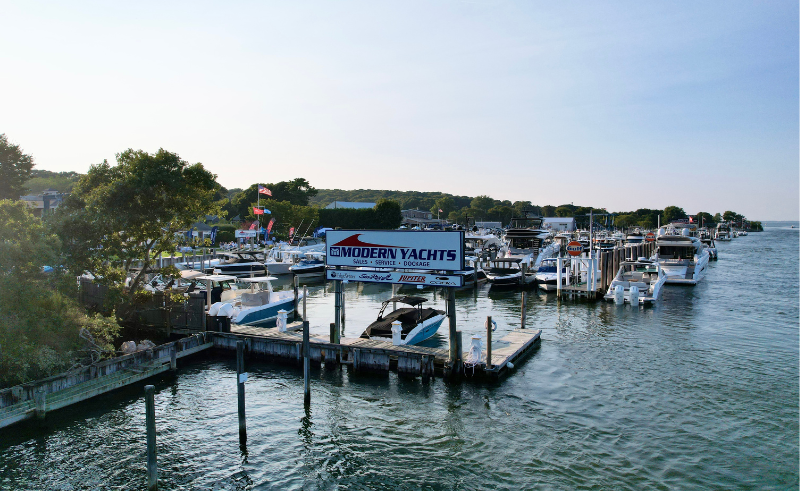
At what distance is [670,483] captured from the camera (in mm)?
12078

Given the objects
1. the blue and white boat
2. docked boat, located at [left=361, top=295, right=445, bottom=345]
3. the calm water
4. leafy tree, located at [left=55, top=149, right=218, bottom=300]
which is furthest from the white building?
leafy tree, located at [left=55, top=149, right=218, bottom=300]

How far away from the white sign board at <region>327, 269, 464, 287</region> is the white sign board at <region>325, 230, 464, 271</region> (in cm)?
28

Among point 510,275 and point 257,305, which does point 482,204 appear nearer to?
point 510,275

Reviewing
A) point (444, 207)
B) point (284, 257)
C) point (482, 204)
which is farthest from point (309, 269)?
point (482, 204)

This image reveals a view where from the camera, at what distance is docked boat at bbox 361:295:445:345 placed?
22781 millimetres

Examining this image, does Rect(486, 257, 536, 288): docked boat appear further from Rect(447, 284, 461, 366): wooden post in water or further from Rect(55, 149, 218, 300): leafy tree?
Rect(55, 149, 218, 300): leafy tree

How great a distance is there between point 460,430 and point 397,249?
24.0 ft

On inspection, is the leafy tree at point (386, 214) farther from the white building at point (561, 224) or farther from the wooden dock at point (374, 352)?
the wooden dock at point (374, 352)

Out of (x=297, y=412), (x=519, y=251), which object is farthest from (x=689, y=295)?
(x=297, y=412)

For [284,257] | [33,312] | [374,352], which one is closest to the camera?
[33,312]

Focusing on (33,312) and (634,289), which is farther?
(634,289)

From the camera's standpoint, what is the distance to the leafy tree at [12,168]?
6022 cm

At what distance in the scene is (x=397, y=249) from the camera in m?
19.4

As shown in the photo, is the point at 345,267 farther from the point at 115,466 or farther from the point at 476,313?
the point at 476,313
